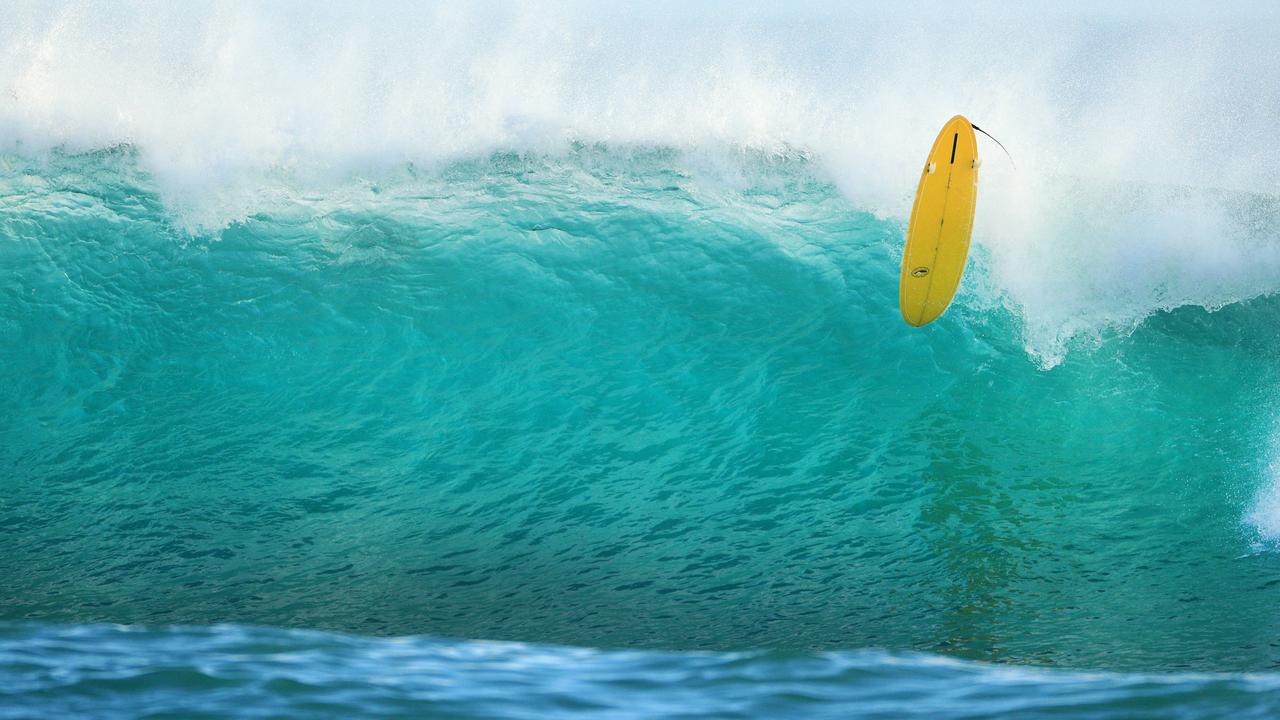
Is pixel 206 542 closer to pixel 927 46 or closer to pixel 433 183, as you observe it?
pixel 433 183

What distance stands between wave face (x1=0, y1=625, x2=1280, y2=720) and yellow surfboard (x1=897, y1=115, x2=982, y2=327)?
395 cm

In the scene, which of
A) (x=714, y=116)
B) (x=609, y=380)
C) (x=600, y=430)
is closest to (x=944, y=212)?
(x=609, y=380)

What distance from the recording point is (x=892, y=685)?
140 inches

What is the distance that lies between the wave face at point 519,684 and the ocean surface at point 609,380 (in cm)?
2

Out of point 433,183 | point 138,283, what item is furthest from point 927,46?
point 138,283

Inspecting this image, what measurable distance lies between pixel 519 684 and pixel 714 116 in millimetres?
8473

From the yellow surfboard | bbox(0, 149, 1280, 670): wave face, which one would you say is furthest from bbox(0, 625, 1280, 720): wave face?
the yellow surfboard

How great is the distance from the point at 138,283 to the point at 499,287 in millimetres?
2998

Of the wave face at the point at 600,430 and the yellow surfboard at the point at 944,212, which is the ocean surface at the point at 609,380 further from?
Answer: the yellow surfboard at the point at 944,212

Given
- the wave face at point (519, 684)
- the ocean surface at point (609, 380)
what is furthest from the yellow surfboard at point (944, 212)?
the wave face at point (519, 684)

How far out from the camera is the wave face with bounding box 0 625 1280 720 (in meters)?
3.27

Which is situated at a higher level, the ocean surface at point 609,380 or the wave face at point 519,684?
the ocean surface at point 609,380

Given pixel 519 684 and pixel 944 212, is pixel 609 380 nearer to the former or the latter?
pixel 944 212

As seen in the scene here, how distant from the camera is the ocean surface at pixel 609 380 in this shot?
438cm
